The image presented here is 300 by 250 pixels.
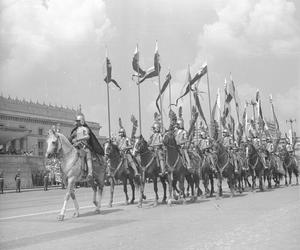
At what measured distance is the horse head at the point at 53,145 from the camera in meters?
13.4

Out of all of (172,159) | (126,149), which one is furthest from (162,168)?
(126,149)

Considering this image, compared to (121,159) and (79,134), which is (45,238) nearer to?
(79,134)

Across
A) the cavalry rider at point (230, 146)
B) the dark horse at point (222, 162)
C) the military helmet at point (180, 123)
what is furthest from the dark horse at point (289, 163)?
the military helmet at point (180, 123)

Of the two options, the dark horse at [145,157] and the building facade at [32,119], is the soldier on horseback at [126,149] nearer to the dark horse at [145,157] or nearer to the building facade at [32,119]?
the dark horse at [145,157]

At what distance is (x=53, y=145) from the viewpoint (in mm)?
13422

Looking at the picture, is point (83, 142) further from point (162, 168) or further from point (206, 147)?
point (206, 147)

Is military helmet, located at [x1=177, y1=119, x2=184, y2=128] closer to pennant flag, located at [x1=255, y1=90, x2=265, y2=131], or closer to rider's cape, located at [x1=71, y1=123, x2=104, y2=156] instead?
rider's cape, located at [x1=71, y1=123, x2=104, y2=156]

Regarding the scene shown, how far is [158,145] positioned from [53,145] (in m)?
4.48

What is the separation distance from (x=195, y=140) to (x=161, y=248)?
13504 millimetres

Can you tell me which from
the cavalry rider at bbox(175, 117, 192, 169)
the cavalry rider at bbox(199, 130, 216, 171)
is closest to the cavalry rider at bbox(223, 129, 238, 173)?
the cavalry rider at bbox(199, 130, 216, 171)

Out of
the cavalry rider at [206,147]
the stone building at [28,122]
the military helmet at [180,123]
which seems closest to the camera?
the military helmet at [180,123]

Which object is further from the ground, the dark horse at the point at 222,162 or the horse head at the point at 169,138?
the horse head at the point at 169,138

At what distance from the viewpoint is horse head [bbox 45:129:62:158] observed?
13.4 meters

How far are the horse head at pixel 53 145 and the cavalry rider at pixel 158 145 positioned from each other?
13.8ft
